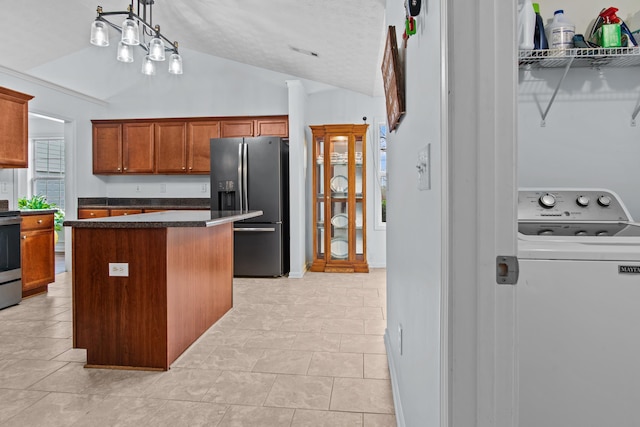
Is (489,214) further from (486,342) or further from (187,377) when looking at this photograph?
(187,377)

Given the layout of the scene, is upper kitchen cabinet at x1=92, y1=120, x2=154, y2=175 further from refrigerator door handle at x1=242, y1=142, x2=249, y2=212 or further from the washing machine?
the washing machine

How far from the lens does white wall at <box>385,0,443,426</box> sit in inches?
36.4

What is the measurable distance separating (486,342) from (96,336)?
240cm

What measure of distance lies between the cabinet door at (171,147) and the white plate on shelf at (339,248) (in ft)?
7.83

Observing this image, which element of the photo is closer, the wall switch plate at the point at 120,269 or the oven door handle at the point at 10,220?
the wall switch plate at the point at 120,269

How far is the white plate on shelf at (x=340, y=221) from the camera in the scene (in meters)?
5.26

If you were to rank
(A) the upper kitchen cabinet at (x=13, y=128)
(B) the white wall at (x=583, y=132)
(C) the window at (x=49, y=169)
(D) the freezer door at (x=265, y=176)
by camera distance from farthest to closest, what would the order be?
(C) the window at (x=49, y=169) < (D) the freezer door at (x=265, y=176) < (A) the upper kitchen cabinet at (x=13, y=128) < (B) the white wall at (x=583, y=132)

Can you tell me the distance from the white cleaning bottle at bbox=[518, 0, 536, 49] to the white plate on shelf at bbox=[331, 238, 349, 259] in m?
3.84

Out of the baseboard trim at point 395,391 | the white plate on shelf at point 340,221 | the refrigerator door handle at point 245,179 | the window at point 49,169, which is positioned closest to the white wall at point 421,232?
the baseboard trim at point 395,391

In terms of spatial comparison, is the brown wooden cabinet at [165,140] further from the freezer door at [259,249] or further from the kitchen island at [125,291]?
the kitchen island at [125,291]

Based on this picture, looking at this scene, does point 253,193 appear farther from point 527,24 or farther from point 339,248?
point 527,24

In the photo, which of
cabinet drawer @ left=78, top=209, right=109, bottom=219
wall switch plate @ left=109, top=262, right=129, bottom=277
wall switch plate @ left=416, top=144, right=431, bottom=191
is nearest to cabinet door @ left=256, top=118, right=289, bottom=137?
cabinet drawer @ left=78, top=209, right=109, bottom=219

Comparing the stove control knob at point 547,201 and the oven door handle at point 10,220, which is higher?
the stove control knob at point 547,201

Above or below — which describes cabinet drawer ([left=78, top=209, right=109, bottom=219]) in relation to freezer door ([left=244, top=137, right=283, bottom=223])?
below
